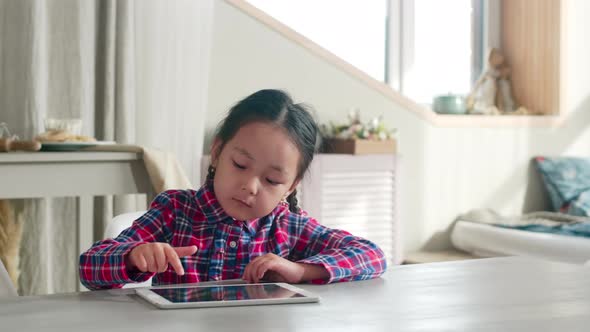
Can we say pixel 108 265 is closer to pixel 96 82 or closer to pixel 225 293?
pixel 225 293

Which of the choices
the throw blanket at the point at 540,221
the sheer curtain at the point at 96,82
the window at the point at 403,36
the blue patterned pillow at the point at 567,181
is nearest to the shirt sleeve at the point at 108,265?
the sheer curtain at the point at 96,82

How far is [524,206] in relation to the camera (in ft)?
13.7

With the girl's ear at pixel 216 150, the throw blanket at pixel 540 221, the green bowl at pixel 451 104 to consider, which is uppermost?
the green bowl at pixel 451 104

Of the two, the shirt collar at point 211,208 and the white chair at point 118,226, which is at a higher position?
the shirt collar at point 211,208

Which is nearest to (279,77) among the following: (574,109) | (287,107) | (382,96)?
(382,96)

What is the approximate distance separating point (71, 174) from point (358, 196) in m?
1.52

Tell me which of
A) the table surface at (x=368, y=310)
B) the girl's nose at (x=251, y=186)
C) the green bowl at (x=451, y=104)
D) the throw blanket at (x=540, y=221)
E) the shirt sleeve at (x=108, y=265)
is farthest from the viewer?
the green bowl at (x=451, y=104)

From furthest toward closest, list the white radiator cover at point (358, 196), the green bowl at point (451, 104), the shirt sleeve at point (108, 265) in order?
the green bowl at point (451, 104) → the white radiator cover at point (358, 196) → the shirt sleeve at point (108, 265)

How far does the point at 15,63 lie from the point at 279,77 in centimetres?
112

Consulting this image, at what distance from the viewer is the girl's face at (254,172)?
1171 millimetres

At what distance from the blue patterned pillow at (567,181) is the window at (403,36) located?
60cm

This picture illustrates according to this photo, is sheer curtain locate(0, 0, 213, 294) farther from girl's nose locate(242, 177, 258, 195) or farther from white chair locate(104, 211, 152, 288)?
girl's nose locate(242, 177, 258, 195)

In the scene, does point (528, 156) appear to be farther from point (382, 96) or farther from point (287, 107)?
point (287, 107)

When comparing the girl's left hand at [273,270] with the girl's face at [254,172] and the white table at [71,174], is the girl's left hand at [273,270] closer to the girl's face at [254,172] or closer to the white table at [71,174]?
the girl's face at [254,172]
